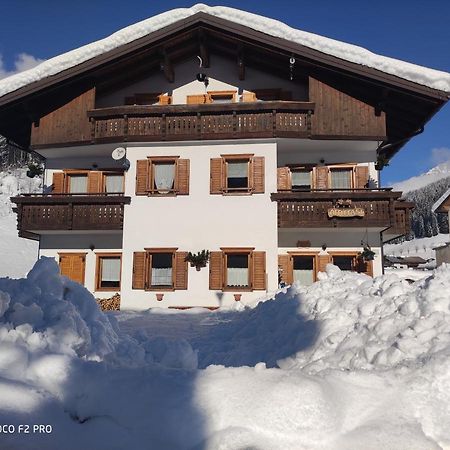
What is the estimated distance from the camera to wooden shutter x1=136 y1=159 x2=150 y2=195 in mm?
14758

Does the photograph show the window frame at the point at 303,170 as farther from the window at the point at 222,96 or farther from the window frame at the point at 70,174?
the window frame at the point at 70,174

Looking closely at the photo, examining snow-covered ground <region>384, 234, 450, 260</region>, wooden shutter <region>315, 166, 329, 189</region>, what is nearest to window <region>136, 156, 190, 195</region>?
wooden shutter <region>315, 166, 329, 189</region>

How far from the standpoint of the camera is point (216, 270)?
14047 mm

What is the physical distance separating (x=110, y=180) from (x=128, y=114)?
9.25 feet

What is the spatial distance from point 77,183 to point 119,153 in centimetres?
279

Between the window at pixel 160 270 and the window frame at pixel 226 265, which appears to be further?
the window at pixel 160 270

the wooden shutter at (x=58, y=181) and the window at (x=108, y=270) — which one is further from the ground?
the wooden shutter at (x=58, y=181)

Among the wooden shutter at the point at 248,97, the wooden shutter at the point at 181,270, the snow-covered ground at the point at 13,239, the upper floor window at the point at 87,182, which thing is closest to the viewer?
the wooden shutter at the point at 181,270

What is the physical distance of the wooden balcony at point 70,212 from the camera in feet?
48.3

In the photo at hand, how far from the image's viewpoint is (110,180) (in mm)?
16391

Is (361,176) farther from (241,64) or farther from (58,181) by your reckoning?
(58,181)

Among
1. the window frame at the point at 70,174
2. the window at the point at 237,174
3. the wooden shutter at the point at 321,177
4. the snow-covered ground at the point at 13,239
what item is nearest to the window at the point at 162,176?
the window at the point at 237,174

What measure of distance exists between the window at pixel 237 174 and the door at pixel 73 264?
18.2ft

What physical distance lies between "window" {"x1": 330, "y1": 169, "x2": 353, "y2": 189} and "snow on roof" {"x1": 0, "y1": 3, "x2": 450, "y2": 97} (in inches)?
141
